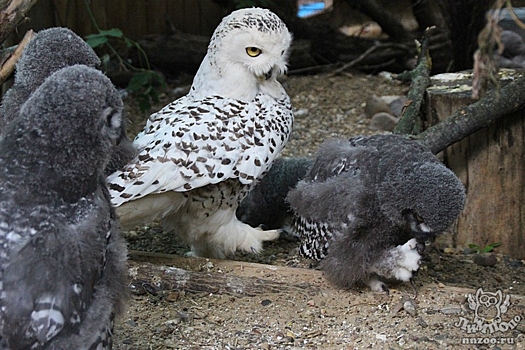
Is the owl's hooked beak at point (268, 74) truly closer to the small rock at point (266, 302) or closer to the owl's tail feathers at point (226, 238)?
the owl's tail feathers at point (226, 238)

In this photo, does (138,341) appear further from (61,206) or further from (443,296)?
(443,296)

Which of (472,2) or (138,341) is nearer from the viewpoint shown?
(138,341)

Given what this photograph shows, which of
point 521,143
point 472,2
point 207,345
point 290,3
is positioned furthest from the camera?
point 290,3

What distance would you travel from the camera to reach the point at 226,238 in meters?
4.21

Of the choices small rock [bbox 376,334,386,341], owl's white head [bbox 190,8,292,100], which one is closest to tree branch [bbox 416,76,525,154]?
owl's white head [bbox 190,8,292,100]

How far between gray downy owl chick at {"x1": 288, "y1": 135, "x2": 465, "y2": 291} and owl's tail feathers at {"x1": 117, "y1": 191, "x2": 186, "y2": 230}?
0.73 m

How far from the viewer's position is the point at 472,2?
6477 millimetres

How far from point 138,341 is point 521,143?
2598 mm

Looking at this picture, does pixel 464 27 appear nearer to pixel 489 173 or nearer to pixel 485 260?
pixel 489 173

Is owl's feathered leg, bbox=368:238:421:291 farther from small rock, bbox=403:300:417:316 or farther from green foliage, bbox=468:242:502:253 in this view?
green foliage, bbox=468:242:502:253

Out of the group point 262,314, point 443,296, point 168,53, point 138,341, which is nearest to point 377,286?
point 443,296

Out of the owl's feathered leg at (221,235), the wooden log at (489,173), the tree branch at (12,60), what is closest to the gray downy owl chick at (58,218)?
the tree branch at (12,60)

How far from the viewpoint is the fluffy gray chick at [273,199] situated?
4.93 meters

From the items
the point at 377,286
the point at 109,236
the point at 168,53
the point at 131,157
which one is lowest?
the point at 168,53
